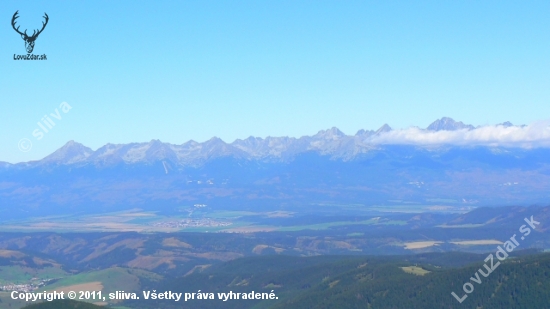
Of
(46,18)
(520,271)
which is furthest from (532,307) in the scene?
(46,18)

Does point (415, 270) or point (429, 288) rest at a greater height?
point (415, 270)

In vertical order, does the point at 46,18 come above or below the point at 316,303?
above

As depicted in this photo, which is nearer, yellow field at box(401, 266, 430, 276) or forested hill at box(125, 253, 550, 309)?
forested hill at box(125, 253, 550, 309)

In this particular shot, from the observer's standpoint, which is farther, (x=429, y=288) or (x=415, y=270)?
(x=415, y=270)

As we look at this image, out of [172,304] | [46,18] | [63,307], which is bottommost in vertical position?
[172,304]

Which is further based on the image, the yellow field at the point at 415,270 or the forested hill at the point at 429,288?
the yellow field at the point at 415,270

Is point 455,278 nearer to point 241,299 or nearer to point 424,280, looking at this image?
point 424,280

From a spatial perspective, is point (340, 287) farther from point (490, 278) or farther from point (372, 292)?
point (490, 278)

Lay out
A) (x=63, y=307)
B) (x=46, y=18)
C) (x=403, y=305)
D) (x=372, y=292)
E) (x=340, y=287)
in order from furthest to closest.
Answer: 1. (x=340, y=287)
2. (x=372, y=292)
3. (x=403, y=305)
4. (x=63, y=307)
5. (x=46, y=18)

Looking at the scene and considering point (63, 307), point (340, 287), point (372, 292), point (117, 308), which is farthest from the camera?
point (117, 308)

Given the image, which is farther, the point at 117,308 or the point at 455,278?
the point at 117,308
